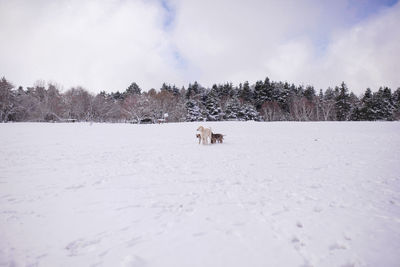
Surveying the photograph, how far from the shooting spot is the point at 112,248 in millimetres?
2215

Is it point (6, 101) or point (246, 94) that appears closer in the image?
point (6, 101)

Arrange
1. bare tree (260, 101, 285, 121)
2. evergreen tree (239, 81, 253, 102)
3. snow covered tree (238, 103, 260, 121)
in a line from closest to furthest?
snow covered tree (238, 103, 260, 121) → bare tree (260, 101, 285, 121) → evergreen tree (239, 81, 253, 102)

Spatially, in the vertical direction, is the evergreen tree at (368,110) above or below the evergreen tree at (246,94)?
below

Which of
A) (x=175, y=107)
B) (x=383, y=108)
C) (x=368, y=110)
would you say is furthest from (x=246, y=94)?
(x=383, y=108)

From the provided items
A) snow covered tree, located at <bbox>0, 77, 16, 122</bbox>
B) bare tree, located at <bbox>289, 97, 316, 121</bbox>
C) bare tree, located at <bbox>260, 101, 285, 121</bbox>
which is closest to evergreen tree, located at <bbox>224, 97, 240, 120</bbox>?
bare tree, located at <bbox>260, 101, 285, 121</bbox>

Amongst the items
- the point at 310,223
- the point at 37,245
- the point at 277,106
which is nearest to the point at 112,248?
the point at 37,245

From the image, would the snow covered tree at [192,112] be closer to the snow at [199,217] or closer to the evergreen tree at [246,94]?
the evergreen tree at [246,94]

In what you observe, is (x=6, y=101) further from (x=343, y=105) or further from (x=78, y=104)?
(x=343, y=105)

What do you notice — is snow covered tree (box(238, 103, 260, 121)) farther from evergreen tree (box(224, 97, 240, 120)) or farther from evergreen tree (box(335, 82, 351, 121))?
evergreen tree (box(335, 82, 351, 121))

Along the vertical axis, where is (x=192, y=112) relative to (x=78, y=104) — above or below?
below

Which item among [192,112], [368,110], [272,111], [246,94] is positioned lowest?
[192,112]

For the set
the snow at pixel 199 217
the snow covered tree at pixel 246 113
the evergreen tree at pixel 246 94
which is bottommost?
the snow at pixel 199 217

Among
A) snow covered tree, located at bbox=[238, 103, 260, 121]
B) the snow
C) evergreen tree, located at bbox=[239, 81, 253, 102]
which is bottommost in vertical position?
the snow

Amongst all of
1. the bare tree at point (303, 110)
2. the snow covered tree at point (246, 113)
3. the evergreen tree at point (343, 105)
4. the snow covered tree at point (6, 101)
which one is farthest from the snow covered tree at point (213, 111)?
the snow covered tree at point (6, 101)
